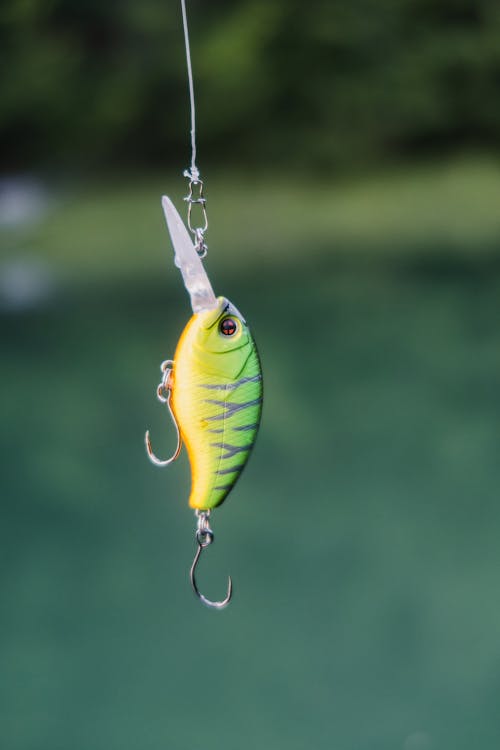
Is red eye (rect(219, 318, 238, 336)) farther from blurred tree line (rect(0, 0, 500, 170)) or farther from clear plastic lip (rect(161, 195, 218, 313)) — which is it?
blurred tree line (rect(0, 0, 500, 170))

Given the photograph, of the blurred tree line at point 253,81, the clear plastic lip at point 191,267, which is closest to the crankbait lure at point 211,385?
the clear plastic lip at point 191,267

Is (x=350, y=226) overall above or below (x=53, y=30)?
below

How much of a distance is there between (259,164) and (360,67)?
22.9 inches

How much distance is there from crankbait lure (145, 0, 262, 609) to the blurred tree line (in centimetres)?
333

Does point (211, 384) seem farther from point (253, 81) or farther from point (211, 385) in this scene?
point (253, 81)

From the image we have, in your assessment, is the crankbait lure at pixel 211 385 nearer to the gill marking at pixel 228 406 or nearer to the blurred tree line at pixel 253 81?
the gill marking at pixel 228 406

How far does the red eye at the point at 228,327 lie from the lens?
76cm

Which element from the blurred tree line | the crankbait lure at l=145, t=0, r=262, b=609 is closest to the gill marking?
the crankbait lure at l=145, t=0, r=262, b=609

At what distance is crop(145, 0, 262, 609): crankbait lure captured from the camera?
758 mm

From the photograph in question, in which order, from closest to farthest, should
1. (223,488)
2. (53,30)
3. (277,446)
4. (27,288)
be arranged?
1. (223,488)
2. (277,446)
3. (27,288)
4. (53,30)

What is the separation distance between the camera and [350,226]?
3852mm

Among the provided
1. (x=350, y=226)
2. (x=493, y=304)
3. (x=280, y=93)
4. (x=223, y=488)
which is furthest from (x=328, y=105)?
(x=223, y=488)

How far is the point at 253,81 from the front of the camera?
162 inches

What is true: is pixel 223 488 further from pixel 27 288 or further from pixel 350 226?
pixel 350 226
